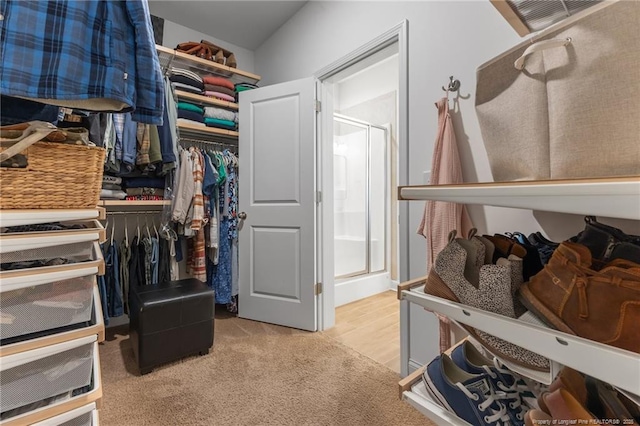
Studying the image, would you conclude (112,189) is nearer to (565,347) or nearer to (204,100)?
(204,100)

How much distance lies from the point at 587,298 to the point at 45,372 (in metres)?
1.29

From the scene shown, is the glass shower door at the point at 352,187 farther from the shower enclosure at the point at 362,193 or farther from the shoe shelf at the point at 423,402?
the shoe shelf at the point at 423,402

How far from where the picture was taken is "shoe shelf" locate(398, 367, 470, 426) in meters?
0.65

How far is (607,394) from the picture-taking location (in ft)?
1.76

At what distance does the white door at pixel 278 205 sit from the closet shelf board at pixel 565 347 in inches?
69.1

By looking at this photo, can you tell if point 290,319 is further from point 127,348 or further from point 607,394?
point 607,394

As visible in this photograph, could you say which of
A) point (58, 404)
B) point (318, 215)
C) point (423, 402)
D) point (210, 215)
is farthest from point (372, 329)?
point (58, 404)

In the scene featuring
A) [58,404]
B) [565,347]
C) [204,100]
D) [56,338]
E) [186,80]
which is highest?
[186,80]

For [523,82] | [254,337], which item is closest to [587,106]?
[523,82]

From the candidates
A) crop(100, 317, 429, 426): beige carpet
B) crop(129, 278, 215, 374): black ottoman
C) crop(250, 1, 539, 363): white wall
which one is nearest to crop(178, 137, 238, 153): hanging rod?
crop(250, 1, 539, 363): white wall

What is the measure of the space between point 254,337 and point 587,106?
2222 mm

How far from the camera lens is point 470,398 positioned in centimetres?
64

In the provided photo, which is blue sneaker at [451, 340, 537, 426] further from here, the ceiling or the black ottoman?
the ceiling

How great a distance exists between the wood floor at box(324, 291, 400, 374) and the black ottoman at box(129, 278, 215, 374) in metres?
0.95
